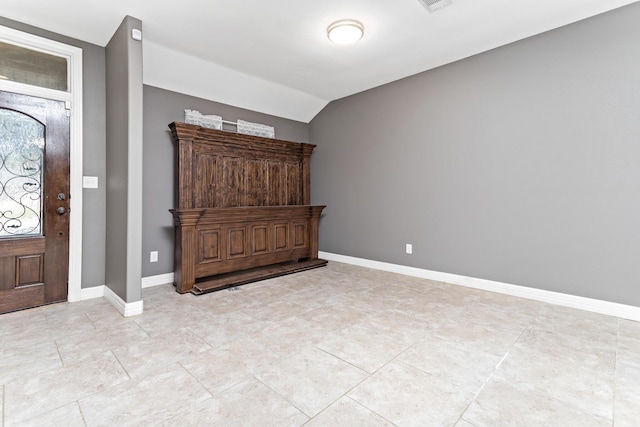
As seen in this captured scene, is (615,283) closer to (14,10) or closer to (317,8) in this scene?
(317,8)

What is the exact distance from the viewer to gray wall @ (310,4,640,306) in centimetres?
270

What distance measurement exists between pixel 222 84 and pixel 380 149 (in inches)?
90.4

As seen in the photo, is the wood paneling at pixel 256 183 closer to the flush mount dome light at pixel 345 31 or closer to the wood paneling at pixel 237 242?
the wood paneling at pixel 237 242

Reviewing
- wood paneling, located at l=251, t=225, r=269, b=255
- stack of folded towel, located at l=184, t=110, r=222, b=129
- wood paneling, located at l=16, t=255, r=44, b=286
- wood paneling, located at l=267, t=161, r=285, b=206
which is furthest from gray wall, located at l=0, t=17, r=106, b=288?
wood paneling, located at l=267, t=161, r=285, b=206

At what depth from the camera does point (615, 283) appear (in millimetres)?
2707

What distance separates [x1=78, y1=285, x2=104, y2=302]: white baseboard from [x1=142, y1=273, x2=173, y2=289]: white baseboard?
423 millimetres

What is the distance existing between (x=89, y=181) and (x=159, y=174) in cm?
73

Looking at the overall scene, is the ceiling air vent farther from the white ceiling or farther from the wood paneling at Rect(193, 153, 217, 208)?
the wood paneling at Rect(193, 153, 217, 208)

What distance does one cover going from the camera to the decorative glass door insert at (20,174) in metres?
2.68

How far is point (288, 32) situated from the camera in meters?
2.98

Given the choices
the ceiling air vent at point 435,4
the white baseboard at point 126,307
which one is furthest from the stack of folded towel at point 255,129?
the ceiling air vent at point 435,4

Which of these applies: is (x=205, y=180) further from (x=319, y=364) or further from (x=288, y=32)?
(x=319, y=364)

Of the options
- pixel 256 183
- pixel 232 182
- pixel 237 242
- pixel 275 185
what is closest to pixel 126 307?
pixel 237 242

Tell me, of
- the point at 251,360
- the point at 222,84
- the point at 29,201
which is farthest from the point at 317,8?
the point at 29,201
